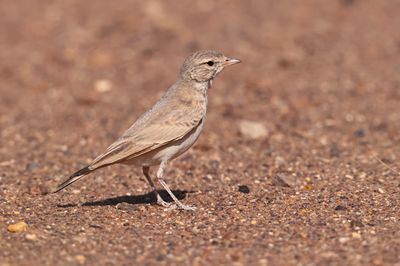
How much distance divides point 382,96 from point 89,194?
6.19 m

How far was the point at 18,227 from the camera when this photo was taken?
6.88m

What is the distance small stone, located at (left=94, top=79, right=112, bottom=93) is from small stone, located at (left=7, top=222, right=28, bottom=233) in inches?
271

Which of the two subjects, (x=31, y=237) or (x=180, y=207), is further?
(x=180, y=207)

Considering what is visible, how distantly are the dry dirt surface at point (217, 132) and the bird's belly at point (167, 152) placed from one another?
51cm

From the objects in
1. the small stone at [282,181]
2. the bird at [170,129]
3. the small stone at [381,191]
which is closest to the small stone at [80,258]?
the bird at [170,129]

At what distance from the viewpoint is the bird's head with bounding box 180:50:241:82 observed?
26.9ft

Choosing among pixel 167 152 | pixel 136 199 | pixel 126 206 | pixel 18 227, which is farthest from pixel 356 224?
pixel 18 227

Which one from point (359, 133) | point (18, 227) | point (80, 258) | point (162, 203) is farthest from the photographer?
point (359, 133)

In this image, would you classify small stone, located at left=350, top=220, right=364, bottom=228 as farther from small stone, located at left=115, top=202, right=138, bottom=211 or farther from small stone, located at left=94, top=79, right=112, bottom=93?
small stone, located at left=94, top=79, right=112, bottom=93

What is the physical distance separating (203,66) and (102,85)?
5.91 meters

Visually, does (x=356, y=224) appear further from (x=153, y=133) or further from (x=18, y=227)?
(x=18, y=227)

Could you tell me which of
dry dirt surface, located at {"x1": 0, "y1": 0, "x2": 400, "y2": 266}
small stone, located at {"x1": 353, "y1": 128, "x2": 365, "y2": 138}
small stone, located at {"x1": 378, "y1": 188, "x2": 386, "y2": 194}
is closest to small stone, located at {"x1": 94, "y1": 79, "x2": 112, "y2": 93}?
dry dirt surface, located at {"x1": 0, "y1": 0, "x2": 400, "y2": 266}

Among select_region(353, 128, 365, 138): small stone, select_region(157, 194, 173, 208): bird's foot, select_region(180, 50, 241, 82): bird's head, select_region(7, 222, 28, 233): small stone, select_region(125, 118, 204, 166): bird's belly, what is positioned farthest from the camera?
select_region(353, 128, 365, 138): small stone

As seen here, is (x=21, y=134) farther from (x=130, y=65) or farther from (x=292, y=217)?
(x=292, y=217)
